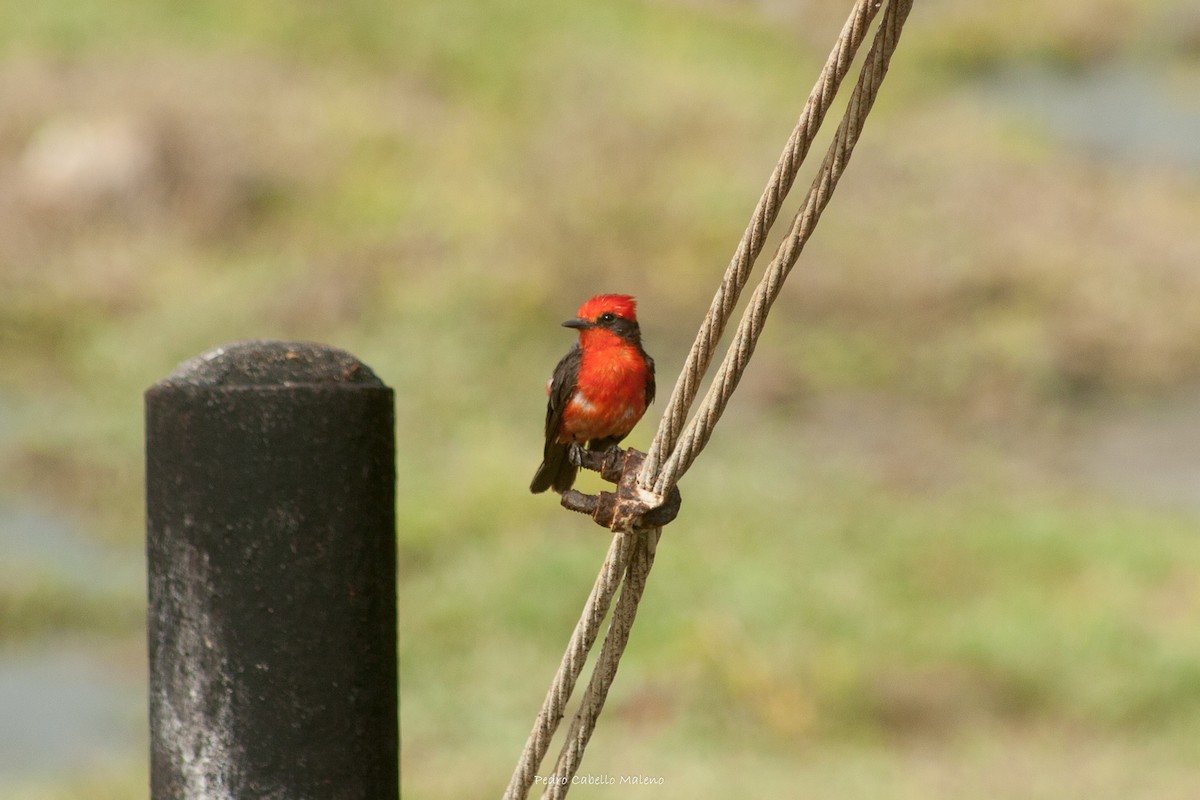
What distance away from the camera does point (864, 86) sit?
5.68 feet

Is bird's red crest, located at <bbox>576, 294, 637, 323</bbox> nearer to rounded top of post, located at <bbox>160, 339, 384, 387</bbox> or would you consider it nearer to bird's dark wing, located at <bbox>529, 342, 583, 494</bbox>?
bird's dark wing, located at <bbox>529, 342, 583, 494</bbox>

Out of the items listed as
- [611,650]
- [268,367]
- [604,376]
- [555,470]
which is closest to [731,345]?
[611,650]

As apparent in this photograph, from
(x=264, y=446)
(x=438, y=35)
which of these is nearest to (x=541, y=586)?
(x=264, y=446)

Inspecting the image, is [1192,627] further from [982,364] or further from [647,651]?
[982,364]

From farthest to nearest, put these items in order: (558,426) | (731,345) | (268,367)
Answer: (558,426) → (268,367) → (731,345)

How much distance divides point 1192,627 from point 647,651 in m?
2.74

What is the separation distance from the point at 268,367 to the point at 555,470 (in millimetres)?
1073

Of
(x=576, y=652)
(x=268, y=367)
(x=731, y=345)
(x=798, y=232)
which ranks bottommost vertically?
(x=576, y=652)

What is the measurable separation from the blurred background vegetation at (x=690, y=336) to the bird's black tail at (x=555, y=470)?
3.10m

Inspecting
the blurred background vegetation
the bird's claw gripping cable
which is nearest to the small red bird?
the bird's claw gripping cable

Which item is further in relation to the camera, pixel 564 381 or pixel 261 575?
pixel 564 381

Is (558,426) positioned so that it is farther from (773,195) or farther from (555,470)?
(773,195)

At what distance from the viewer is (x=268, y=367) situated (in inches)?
71.5

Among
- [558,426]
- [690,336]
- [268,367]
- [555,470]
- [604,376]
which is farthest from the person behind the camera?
[690,336]
